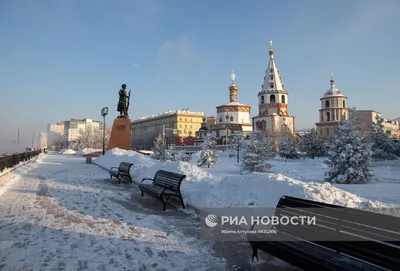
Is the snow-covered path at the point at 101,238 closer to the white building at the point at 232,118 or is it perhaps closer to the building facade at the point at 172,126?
the white building at the point at 232,118

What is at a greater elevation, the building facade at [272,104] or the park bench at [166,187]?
the building facade at [272,104]

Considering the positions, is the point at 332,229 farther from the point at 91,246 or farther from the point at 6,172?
the point at 6,172

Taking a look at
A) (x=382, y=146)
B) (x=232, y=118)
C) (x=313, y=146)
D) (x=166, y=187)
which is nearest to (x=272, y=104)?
(x=232, y=118)

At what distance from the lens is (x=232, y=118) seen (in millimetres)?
73125

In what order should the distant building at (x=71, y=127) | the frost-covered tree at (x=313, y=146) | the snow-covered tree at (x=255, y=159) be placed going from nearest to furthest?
the snow-covered tree at (x=255, y=159), the frost-covered tree at (x=313, y=146), the distant building at (x=71, y=127)

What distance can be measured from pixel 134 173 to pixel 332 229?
11.1 m

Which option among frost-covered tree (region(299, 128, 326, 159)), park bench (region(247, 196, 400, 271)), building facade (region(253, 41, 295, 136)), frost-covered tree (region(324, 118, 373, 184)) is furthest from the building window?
park bench (region(247, 196, 400, 271))

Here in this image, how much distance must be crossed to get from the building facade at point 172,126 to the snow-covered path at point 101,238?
3202 inches

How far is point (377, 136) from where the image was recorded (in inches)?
1254

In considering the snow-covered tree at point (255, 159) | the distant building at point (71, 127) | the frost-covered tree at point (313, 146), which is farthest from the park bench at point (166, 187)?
the distant building at point (71, 127)

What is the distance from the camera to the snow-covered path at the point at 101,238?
3.91 metres

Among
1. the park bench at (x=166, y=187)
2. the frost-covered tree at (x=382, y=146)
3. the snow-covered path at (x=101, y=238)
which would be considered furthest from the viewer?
the frost-covered tree at (x=382, y=146)

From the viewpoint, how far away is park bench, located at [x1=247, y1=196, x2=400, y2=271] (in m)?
2.90

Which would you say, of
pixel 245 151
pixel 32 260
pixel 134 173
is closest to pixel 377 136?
pixel 245 151
